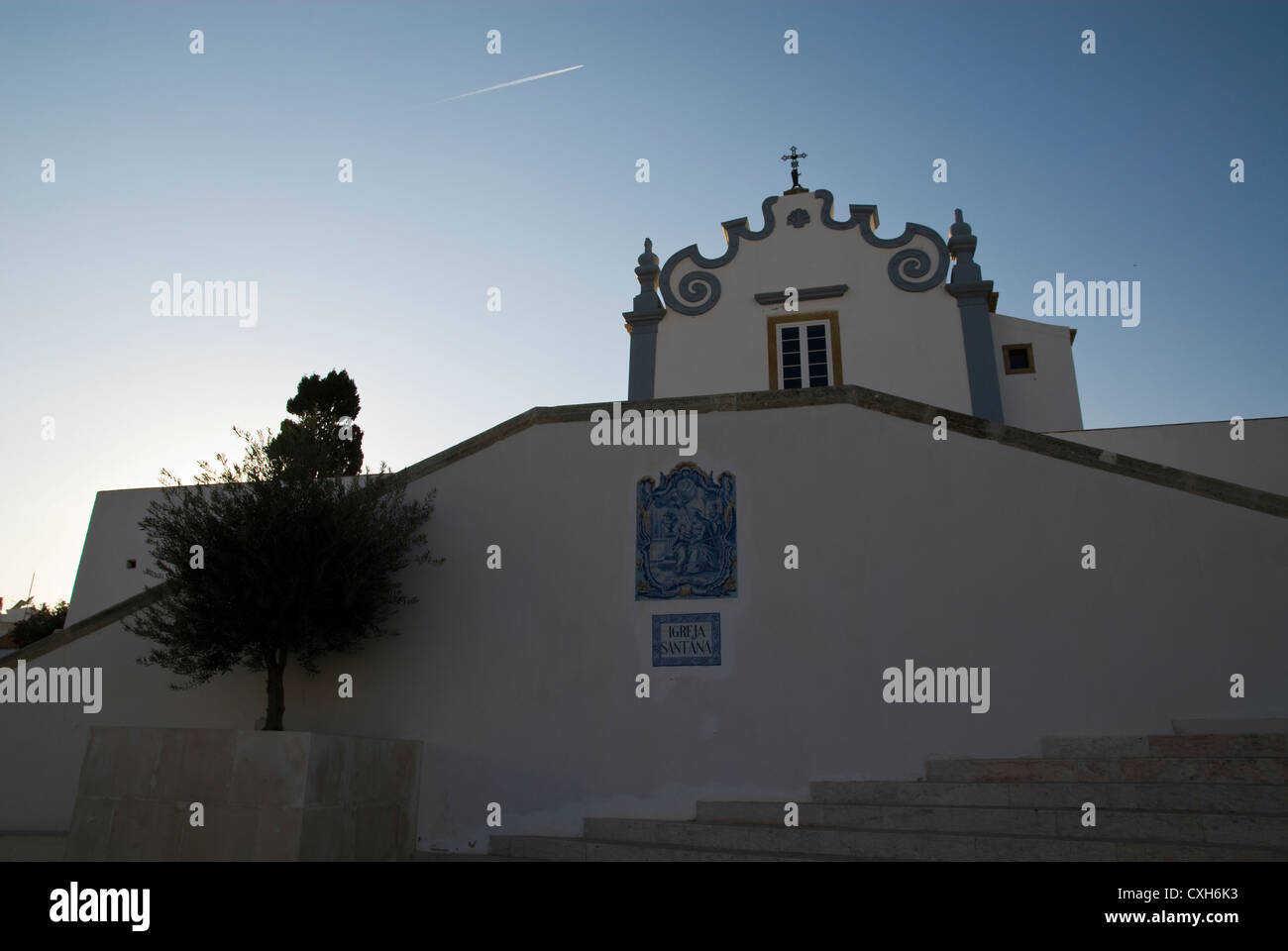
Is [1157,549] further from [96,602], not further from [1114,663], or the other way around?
[96,602]

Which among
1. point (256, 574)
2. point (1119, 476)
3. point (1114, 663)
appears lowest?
point (1114, 663)

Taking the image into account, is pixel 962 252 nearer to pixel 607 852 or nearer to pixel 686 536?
pixel 686 536

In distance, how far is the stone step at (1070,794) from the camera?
702cm

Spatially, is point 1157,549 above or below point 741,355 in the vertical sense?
below

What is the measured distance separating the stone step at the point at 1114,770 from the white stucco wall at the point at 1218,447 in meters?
6.79

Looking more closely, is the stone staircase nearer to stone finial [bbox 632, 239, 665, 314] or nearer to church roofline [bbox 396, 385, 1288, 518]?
church roofline [bbox 396, 385, 1288, 518]

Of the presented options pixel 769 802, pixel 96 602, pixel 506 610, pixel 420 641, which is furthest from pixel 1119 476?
pixel 96 602

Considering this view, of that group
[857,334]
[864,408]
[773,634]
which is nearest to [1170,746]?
[773,634]

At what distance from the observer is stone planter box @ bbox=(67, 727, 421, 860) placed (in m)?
7.21

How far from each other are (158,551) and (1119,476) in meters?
8.63

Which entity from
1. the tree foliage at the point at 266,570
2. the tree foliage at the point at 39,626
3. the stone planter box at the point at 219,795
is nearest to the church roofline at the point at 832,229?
the tree foliage at the point at 266,570

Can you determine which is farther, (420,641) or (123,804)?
(420,641)

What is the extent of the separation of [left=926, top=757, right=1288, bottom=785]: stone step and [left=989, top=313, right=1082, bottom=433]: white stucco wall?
8.17 meters

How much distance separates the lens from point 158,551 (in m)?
8.71
